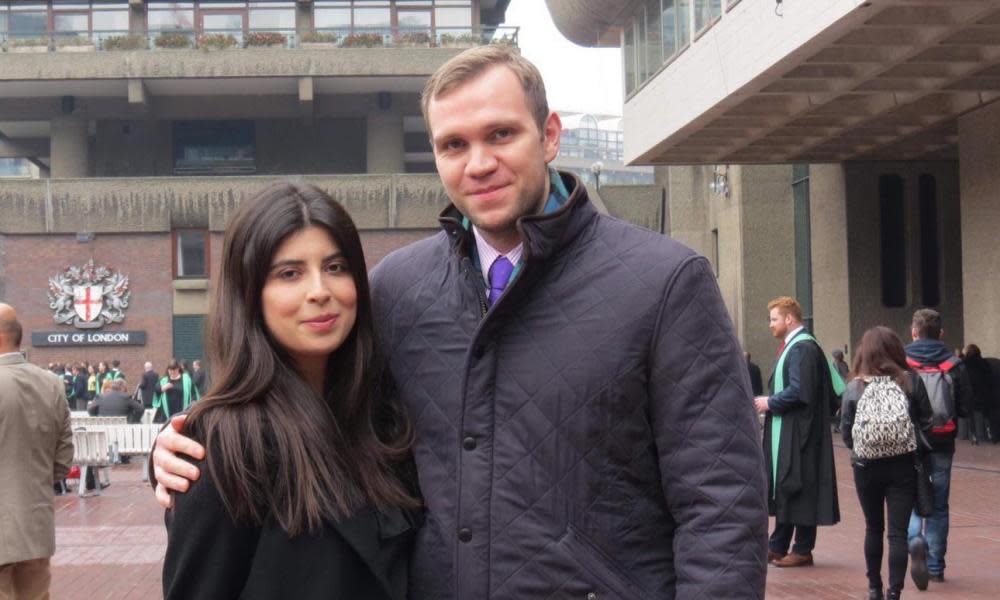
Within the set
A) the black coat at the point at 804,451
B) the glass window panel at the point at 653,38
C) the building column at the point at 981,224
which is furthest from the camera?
the glass window panel at the point at 653,38

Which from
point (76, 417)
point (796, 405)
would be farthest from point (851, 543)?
point (76, 417)

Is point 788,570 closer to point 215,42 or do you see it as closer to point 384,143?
point 215,42

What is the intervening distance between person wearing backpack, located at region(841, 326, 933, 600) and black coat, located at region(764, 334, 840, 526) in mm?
894

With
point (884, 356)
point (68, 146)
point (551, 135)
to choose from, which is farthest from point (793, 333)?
point (68, 146)

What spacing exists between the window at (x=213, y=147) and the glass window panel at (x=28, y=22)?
5.46m

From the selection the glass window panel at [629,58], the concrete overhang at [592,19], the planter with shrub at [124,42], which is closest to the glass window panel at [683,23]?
the glass window panel at [629,58]

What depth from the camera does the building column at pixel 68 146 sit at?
43.9 metres

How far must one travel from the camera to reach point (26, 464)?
22.2 feet

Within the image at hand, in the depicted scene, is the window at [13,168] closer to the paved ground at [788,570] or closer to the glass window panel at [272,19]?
the glass window panel at [272,19]

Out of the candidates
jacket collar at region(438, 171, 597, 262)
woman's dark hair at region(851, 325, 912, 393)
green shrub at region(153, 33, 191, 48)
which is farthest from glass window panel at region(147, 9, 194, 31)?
jacket collar at region(438, 171, 597, 262)

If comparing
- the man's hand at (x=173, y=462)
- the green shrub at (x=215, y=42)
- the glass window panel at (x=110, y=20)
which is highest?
the glass window panel at (x=110, y=20)

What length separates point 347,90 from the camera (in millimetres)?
43000

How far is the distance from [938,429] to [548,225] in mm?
6838

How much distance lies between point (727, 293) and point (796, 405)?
86.8ft
